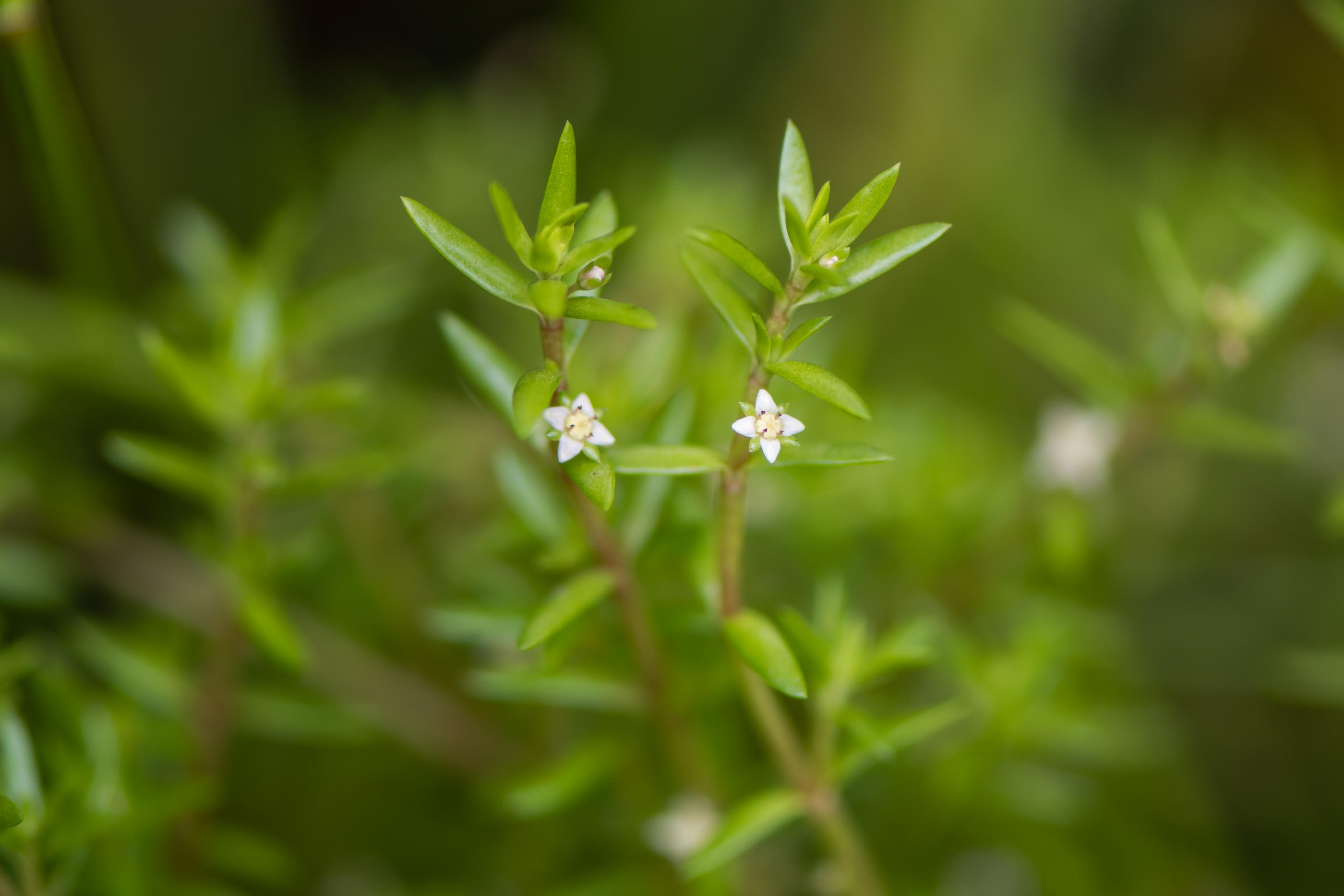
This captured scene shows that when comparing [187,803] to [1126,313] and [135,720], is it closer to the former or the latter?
[135,720]

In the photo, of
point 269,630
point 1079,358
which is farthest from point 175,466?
point 1079,358

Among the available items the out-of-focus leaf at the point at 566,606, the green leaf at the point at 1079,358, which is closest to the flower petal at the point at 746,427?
the out-of-focus leaf at the point at 566,606

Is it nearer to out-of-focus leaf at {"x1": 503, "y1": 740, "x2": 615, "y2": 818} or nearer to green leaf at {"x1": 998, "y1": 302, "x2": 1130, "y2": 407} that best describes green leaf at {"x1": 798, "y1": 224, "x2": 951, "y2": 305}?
green leaf at {"x1": 998, "y1": 302, "x2": 1130, "y2": 407}

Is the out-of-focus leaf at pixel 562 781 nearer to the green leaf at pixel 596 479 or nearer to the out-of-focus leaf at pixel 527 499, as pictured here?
the out-of-focus leaf at pixel 527 499

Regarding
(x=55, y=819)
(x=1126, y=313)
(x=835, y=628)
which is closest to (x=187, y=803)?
(x=55, y=819)

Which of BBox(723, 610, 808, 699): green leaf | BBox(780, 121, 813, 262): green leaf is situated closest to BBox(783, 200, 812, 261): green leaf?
BBox(780, 121, 813, 262): green leaf

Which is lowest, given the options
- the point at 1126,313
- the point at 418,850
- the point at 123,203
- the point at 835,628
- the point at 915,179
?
the point at 835,628
